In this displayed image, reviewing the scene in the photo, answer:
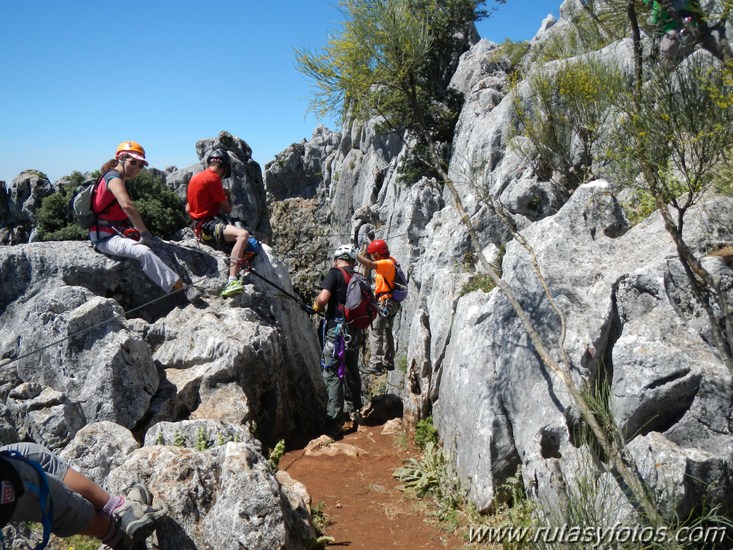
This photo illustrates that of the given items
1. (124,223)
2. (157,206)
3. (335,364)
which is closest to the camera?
(124,223)

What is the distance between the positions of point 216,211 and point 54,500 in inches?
260

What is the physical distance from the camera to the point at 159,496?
4.86 m

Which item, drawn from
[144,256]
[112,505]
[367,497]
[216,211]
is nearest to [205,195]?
[216,211]

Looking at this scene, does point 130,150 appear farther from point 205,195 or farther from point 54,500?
point 54,500

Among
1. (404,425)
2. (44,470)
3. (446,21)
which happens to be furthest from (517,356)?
(446,21)

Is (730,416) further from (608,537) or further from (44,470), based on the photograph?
(44,470)

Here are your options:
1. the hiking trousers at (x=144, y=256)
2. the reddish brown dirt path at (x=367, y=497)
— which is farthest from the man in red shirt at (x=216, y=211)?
the reddish brown dirt path at (x=367, y=497)

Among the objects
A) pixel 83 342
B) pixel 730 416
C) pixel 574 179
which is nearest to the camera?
pixel 730 416

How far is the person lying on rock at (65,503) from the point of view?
13.1 ft

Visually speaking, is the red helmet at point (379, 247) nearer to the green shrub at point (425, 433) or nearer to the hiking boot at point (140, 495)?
the green shrub at point (425, 433)

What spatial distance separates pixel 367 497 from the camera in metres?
7.04

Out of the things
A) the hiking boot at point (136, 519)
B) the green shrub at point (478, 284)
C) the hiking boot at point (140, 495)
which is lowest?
the hiking boot at point (136, 519)

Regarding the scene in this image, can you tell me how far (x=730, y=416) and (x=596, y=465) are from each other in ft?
3.65

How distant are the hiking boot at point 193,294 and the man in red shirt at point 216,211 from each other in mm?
434
